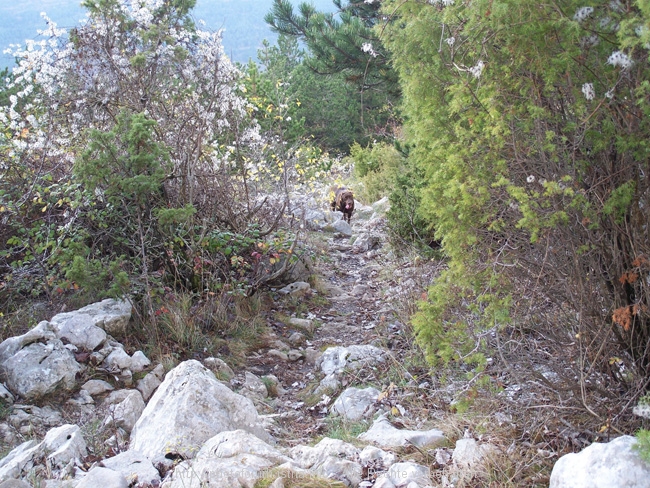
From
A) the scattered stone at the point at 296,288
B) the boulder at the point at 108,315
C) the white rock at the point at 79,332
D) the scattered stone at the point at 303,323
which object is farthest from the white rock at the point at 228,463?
the scattered stone at the point at 296,288

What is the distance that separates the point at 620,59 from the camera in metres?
2.43

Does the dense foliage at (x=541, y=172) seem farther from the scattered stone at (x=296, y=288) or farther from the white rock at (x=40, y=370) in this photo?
the scattered stone at (x=296, y=288)

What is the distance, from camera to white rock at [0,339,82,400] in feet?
14.3

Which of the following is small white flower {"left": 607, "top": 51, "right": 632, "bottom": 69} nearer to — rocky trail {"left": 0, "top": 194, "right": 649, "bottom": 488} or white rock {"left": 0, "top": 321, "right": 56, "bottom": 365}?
rocky trail {"left": 0, "top": 194, "right": 649, "bottom": 488}

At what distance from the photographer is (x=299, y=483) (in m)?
2.78

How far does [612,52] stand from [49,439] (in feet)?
11.4

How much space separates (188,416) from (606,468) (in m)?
2.22

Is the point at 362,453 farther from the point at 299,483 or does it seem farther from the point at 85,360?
the point at 85,360

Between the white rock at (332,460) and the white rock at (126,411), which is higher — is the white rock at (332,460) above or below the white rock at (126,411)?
below

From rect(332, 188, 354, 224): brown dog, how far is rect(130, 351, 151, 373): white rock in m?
6.42

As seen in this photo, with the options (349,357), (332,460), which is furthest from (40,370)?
(332,460)

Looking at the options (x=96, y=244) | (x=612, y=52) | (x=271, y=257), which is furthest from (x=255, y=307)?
(x=612, y=52)

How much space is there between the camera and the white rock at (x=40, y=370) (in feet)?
14.3

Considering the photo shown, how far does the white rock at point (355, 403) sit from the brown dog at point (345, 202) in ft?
21.4
